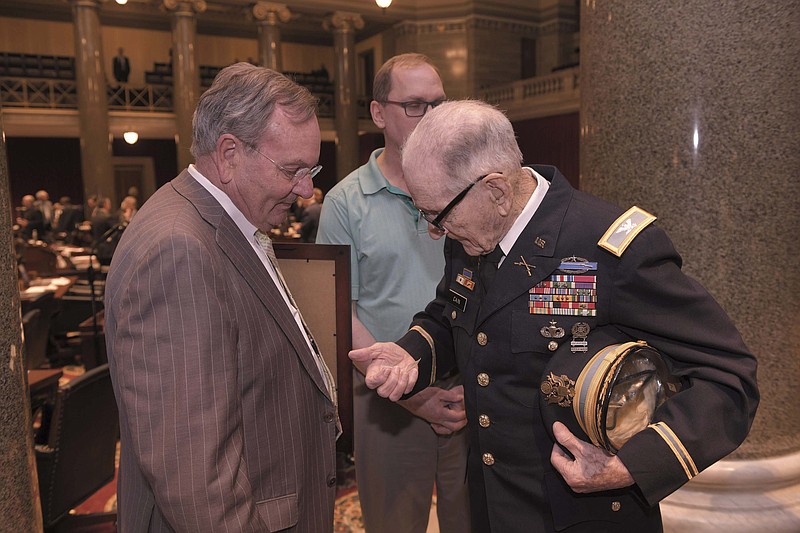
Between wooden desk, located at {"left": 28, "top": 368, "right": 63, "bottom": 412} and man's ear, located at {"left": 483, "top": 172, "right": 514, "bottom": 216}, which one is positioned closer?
man's ear, located at {"left": 483, "top": 172, "right": 514, "bottom": 216}

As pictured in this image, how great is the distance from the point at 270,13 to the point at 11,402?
1613 centimetres

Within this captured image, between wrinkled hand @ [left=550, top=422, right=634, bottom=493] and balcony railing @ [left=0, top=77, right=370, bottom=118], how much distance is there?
52.3ft

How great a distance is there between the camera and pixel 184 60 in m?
15.6

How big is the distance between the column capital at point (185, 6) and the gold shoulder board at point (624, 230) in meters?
16.2

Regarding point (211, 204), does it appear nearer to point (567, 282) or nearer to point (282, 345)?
point (282, 345)

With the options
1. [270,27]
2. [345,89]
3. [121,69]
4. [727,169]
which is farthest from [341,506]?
[121,69]

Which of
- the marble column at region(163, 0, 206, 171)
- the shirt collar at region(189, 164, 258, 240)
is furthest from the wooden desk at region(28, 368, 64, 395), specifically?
the marble column at region(163, 0, 206, 171)

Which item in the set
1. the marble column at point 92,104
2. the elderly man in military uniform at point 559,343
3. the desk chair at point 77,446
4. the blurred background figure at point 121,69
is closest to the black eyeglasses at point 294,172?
the elderly man in military uniform at point 559,343

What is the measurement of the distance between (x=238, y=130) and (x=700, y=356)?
3.27 feet

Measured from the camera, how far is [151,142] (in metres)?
19.8

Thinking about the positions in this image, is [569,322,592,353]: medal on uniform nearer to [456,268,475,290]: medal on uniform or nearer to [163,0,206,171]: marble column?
[456,268,475,290]: medal on uniform

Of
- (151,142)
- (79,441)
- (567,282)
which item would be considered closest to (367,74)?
(151,142)

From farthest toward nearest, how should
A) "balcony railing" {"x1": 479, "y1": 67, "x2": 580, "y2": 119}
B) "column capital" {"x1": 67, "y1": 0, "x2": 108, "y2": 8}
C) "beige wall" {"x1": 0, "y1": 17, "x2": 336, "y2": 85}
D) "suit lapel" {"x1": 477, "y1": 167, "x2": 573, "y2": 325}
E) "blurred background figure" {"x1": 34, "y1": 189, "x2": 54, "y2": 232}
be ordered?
"beige wall" {"x1": 0, "y1": 17, "x2": 336, "y2": 85}, "balcony railing" {"x1": 479, "y1": 67, "x2": 580, "y2": 119}, "column capital" {"x1": 67, "y1": 0, "x2": 108, "y2": 8}, "blurred background figure" {"x1": 34, "y1": 189, "x2": 54, "y2": 232}, "suit lapel" {"x1": 477, "y1": 167, "x2": 573, "y2": 325}

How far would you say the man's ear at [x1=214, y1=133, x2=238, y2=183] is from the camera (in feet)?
4.64
